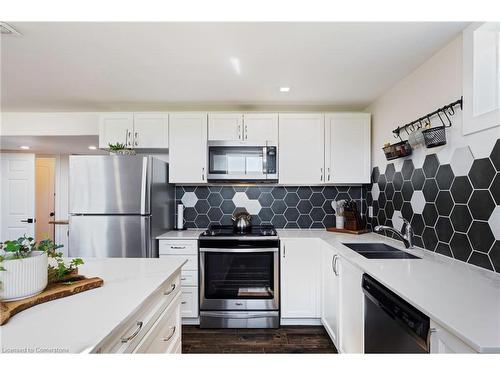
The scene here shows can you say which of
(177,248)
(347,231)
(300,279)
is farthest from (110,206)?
(347,231)

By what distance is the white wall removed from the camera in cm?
155

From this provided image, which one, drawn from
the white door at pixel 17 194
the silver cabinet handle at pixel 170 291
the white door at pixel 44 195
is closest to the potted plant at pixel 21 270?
the silver cabinet handle at pixel 170 291

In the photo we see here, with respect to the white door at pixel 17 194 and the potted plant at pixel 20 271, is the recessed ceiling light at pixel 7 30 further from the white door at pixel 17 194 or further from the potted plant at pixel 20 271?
the white door at pixel 17 194

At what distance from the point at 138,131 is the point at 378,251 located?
264 centimetres

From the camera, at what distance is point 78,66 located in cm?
207

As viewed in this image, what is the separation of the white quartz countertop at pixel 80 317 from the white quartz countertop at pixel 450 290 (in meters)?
1.08

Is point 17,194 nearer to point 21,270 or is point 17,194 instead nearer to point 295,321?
point 21,270

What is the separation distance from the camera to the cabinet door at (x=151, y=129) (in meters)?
2.89

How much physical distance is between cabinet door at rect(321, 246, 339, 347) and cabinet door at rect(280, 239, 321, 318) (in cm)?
11

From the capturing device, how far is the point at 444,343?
0.92 meters

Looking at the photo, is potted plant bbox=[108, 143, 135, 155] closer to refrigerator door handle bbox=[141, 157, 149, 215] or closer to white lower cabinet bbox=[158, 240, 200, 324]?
refrigerator door handle bbox=[141, 157, 149, 215]

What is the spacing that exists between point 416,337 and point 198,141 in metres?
2.45

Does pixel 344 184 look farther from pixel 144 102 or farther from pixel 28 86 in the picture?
pixel 28 86
